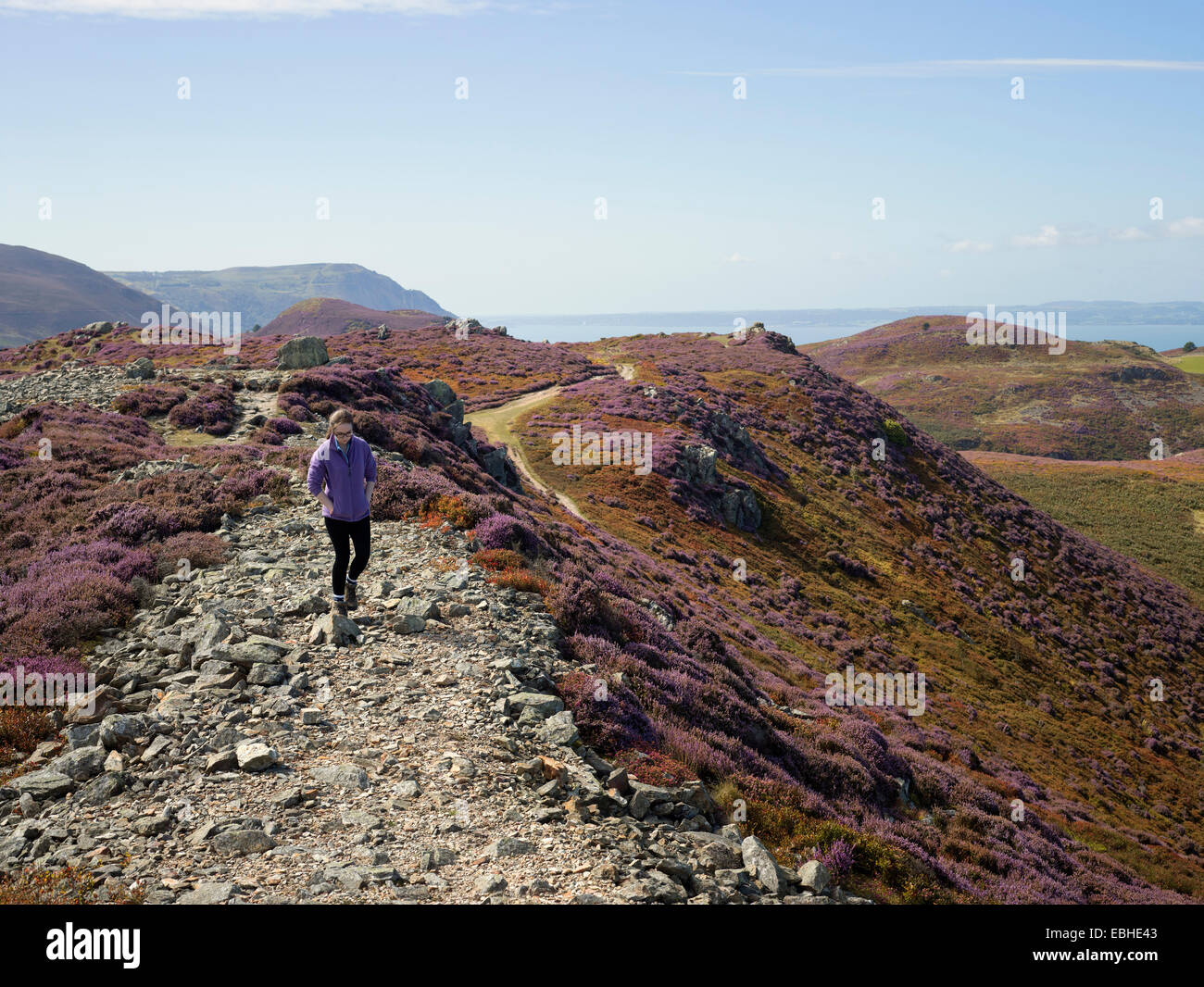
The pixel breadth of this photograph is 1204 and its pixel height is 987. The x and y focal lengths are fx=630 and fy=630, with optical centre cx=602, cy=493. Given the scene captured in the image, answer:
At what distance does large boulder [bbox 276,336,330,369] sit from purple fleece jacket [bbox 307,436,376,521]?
31.6m

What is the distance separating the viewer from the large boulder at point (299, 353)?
3981cm

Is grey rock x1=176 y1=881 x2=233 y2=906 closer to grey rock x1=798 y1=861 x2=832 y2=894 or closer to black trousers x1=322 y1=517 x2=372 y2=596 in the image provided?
black trousers x1=322 y1=517 x2=372 y2=596

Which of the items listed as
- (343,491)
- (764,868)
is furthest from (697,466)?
(764,868)

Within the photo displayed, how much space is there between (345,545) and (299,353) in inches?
1310

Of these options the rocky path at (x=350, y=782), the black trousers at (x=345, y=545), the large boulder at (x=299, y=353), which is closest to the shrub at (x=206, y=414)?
the large boulder at (x=299, y=353)

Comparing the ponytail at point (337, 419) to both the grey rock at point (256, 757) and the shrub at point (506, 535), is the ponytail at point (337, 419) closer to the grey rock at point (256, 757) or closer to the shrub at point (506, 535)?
the shrub at point (506, 535)

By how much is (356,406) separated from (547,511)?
1101cm

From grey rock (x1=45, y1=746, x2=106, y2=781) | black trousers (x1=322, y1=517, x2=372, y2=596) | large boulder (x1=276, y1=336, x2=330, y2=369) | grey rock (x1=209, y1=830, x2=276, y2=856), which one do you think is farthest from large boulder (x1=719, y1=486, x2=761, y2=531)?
grey rock (x1=209, y1=830, x2=276, y2=856)

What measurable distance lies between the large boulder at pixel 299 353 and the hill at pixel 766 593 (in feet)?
7.11

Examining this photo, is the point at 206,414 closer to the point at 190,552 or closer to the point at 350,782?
the point at 190,552

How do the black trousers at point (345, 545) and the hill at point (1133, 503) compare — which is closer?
the black trousers at point (345, 545)
